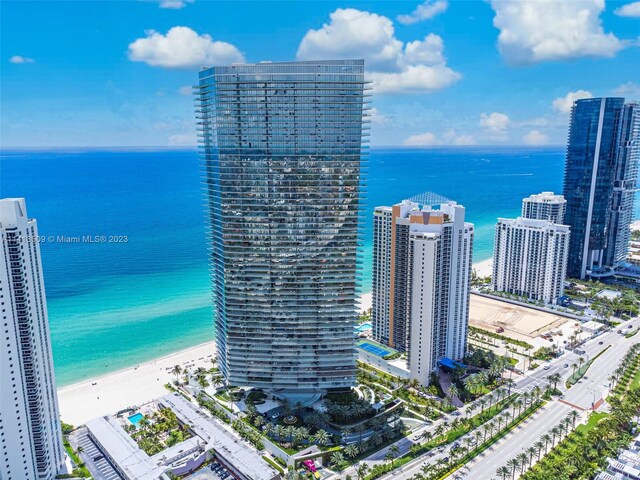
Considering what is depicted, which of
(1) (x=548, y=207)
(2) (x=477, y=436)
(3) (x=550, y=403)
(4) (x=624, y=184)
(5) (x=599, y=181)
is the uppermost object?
(5) (x=599, y=181)

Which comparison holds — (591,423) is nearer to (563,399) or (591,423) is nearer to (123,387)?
(563,399)

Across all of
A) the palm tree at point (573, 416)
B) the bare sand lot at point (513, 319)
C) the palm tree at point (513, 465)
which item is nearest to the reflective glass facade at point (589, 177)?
the bare sand lot at point (513, 319)

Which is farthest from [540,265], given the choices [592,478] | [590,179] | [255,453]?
[255,453]

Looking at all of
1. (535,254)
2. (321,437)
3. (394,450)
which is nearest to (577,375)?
(535,254)

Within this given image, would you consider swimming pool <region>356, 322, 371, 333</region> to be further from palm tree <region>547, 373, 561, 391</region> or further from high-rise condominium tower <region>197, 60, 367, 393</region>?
palm tree <region>547, 373, 561, 391</region>

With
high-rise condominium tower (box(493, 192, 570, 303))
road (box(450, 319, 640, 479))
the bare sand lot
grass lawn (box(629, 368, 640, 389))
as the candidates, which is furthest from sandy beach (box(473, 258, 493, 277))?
grass lawn (box(629, 368, 640, 389))

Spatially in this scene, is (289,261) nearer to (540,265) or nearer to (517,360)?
(517,360)
